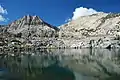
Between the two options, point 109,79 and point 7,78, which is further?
point 7,78

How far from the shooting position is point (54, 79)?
61.7 m

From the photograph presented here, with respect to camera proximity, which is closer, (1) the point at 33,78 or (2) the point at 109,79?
(2) the point at 109,79

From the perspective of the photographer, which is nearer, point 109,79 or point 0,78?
point 109,79

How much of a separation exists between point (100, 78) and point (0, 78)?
27583 millimetres

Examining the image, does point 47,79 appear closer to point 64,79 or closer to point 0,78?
point 64,79

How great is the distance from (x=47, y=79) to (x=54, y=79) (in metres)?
1.86

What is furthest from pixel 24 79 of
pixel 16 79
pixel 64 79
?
pixel 64 79

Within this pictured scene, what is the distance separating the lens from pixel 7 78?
64562 mm

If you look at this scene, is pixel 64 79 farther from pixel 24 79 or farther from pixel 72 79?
pixel 24 79

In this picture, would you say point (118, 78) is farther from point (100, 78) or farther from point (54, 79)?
point (54, 79)

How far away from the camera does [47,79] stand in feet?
202

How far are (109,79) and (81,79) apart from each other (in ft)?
25.9

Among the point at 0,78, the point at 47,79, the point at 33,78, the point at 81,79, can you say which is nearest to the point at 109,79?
the point at 81,79

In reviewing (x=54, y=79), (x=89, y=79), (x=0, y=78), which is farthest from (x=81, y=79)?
(x=0, y=78)
